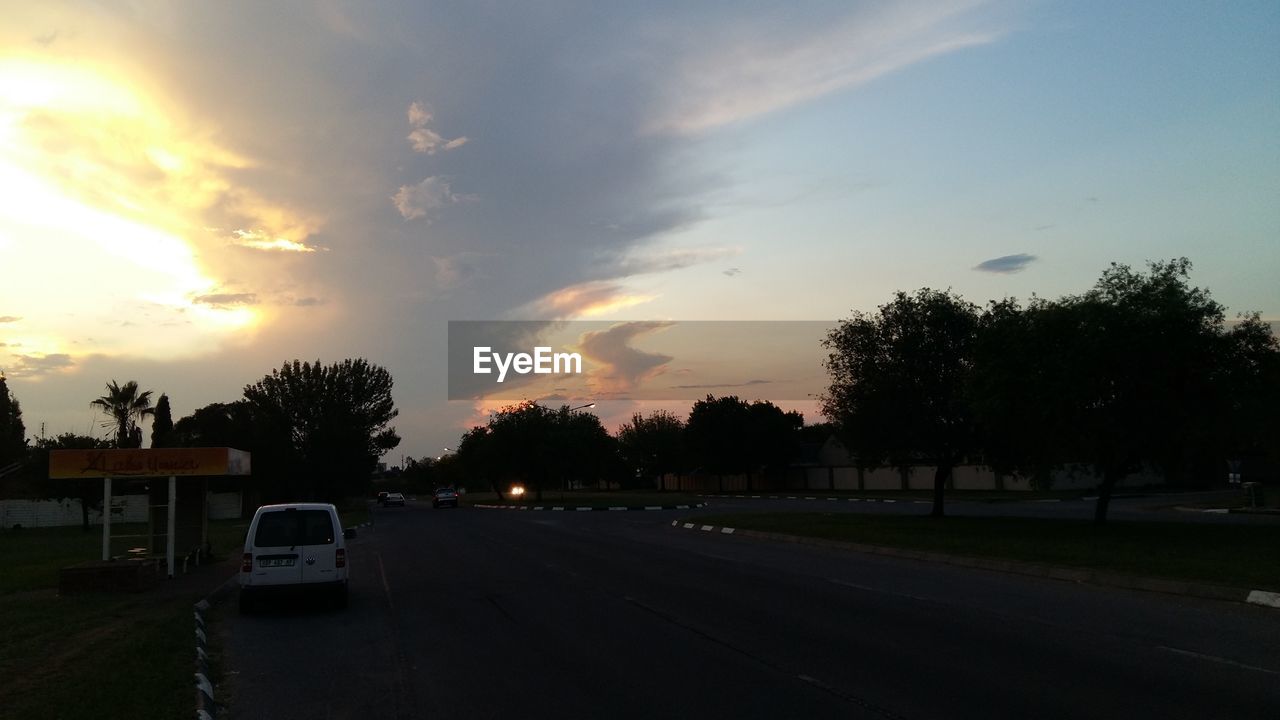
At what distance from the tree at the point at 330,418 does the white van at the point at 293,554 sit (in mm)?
50714

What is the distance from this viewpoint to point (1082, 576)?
17109mm

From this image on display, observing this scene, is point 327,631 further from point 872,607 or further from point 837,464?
point 837,464

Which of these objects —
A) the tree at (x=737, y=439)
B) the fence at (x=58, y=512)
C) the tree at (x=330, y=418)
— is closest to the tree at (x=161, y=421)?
the tree at (x=330, y=418)

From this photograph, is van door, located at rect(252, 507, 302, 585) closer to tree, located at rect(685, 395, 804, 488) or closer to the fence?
the fence

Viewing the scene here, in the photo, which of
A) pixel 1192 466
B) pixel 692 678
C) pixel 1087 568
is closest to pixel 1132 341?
pixel 1192 466

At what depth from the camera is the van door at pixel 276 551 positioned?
1462 centimetres

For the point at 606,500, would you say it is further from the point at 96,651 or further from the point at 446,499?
the point at 96,651

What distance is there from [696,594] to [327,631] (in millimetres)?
5843

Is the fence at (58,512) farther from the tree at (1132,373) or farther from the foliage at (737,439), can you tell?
the foliage at (737,439)

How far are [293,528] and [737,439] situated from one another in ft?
267

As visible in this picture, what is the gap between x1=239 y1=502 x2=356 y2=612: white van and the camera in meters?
14.6

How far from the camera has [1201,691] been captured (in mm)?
8148

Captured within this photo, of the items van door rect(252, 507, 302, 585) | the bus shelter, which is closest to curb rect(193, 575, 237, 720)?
→ van door rect(252, 507, 302, 585)

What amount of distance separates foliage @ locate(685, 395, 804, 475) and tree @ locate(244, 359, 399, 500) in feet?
100
